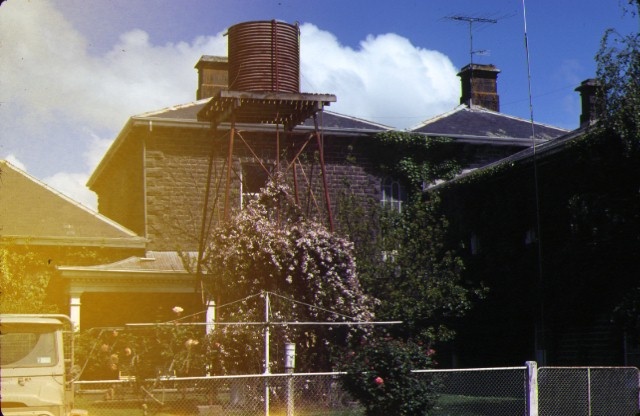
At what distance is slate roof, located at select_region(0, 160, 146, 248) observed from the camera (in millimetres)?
26734

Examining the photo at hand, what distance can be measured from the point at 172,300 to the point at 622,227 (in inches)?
588

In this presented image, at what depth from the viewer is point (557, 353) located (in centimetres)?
2342

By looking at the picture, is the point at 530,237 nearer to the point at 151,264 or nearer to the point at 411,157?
the point at 411,157

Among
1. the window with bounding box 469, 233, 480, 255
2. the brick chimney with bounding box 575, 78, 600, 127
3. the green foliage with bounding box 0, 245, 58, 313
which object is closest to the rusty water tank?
the window with bounding box 469, 233, 480, 255

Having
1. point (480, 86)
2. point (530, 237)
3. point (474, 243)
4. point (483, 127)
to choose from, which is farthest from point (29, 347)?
point (480, 86)

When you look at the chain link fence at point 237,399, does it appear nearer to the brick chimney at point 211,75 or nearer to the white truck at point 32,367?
the white truck at point 32,367

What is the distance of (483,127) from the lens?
1278 inches

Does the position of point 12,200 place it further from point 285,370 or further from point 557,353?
point 557,353

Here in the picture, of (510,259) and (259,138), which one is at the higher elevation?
(259,138)

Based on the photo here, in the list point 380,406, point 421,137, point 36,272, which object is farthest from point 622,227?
point 36,272

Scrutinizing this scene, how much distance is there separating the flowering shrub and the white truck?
8141 mm

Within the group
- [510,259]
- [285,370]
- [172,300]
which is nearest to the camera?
[285,370]

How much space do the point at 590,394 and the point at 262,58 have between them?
12.2m

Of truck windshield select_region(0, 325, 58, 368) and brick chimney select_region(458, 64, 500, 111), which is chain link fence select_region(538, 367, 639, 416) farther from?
brick chimney select_region(458, 64, 500, 111)
